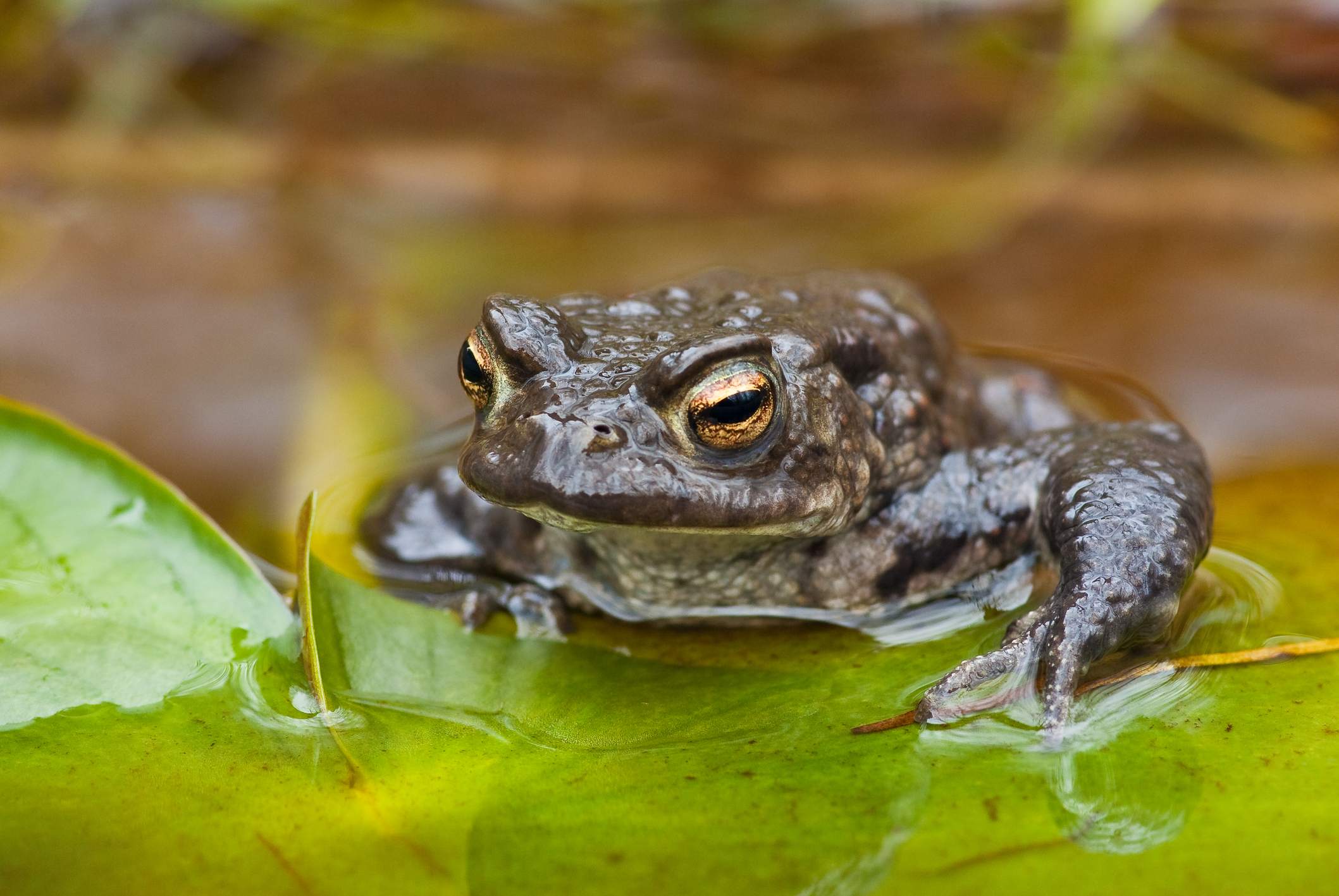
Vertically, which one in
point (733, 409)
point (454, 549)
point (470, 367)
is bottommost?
point (454, 549)

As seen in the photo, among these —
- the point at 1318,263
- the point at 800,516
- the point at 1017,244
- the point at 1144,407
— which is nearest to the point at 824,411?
the point at 800,516

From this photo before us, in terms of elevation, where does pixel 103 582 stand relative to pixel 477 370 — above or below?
below

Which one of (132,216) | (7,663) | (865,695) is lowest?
(132,216)

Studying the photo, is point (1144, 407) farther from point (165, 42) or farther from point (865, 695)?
point (165, 42)

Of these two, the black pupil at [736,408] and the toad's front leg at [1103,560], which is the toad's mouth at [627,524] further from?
the toad's front leg at [1103,560]

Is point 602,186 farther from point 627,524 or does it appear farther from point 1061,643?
point 1061,643

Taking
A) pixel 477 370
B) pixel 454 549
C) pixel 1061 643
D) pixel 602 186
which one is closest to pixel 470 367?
pixel 477 370
